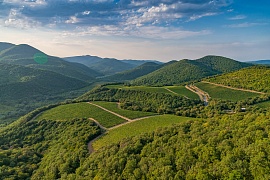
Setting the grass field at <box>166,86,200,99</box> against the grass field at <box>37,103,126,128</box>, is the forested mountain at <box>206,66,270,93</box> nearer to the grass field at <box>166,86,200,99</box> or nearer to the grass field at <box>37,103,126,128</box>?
the grass field at <box>166,86,200,99</box>

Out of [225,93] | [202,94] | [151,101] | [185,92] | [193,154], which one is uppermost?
[225,93]

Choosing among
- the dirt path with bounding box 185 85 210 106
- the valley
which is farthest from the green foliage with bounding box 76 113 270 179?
the dirt path with bounding box 185 85 210 106

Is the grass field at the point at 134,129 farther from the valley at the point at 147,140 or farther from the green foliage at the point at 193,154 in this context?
the green foliage at the point at 193,154

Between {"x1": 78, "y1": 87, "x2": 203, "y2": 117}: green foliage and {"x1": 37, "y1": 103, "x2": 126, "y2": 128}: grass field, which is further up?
{"x1": 78, "y1": 87, "x2": 203, "y2": 117}: green foliage

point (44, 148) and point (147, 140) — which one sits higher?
point (147, 140)

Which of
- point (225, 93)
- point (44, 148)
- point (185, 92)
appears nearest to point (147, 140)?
point (44, 148)

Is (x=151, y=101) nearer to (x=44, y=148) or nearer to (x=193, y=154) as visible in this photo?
(x=44, y=148)
